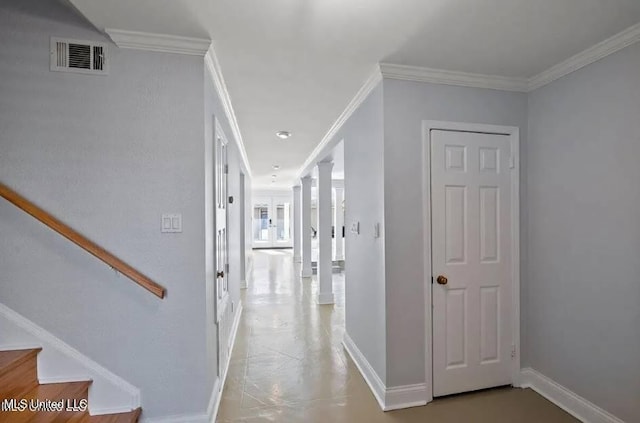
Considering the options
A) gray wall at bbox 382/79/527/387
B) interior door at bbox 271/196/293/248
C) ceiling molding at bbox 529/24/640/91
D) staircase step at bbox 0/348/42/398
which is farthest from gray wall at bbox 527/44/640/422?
interior door at bbox 271/196/293/248

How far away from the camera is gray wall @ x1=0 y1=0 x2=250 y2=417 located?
1.61m

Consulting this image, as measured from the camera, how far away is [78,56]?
1677 millimetres

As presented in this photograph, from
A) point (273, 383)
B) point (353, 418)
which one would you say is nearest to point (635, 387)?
point (353, 418)

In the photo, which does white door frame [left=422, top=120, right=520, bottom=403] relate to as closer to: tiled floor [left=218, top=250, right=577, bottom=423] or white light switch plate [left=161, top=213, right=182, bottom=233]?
tiled floor [left=218, top=250, right=577, bottom=423]

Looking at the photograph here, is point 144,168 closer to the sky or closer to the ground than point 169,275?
closer to the sky

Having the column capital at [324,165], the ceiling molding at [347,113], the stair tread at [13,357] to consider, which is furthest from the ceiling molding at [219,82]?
the stair tread at [13,357]

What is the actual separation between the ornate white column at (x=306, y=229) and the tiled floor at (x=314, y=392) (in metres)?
2.50

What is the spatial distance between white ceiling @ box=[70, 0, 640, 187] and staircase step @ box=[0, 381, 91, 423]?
2.11m

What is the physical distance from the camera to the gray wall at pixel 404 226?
6.81 feet

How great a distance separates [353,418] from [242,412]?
80cm

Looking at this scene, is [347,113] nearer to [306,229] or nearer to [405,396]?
[405,396]

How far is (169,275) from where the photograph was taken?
1750mm

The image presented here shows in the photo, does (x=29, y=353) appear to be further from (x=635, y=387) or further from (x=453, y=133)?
(x=635, y=387)

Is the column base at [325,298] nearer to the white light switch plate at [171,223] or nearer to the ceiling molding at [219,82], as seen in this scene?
the ceiling molding at [219,82]
